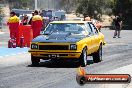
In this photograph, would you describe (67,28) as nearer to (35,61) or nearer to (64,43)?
(64,43)

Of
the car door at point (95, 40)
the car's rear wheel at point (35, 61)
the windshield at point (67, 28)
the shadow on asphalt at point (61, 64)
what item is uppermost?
the windshield at point (67, 28)

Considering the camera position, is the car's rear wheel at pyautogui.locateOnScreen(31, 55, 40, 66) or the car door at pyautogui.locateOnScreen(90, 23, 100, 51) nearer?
the car's rear wheel at pyautogui.locateOnScreen(31, 55, 40, 66)

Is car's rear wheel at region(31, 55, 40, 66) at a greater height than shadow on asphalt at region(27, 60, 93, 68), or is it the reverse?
car's rear wheel at region(31, 55, 40, 66)

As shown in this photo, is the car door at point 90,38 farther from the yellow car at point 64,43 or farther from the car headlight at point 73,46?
the car headlight at point 73,46

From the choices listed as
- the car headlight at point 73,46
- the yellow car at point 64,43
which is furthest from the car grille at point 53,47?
the car headlight at point 73,46

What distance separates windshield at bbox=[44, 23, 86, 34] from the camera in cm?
1537

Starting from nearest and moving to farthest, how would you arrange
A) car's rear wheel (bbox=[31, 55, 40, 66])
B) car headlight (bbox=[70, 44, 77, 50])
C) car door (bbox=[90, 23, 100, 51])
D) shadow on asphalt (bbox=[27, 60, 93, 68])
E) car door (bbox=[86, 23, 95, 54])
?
car headlight (bbox=[70, 44, 77, 50]) → car's rear wheel (bbox=[31, 55, 40, 66]) → shadow on asphalt (bbox=[27, 60, 93, 68]) → car door (bbox=[86, 23, 95, 54]) → car door (bbox=[90, 23, 100, 51])

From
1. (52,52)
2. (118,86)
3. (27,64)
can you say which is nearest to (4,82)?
(118,86)

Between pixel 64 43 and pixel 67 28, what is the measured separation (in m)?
1.55

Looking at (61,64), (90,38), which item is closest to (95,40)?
(90,38)

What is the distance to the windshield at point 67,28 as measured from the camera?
50.4 feet

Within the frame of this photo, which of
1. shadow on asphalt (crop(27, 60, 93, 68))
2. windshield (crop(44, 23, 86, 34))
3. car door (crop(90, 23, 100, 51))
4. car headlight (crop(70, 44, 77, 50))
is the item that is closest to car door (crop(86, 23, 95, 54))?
car door (crop(90, 23, 100, 51))

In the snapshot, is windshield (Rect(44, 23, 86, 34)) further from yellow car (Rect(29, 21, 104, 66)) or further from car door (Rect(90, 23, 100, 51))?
car door (Rect(90, 23, 100, 51))

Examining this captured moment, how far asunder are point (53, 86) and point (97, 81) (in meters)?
5.37
